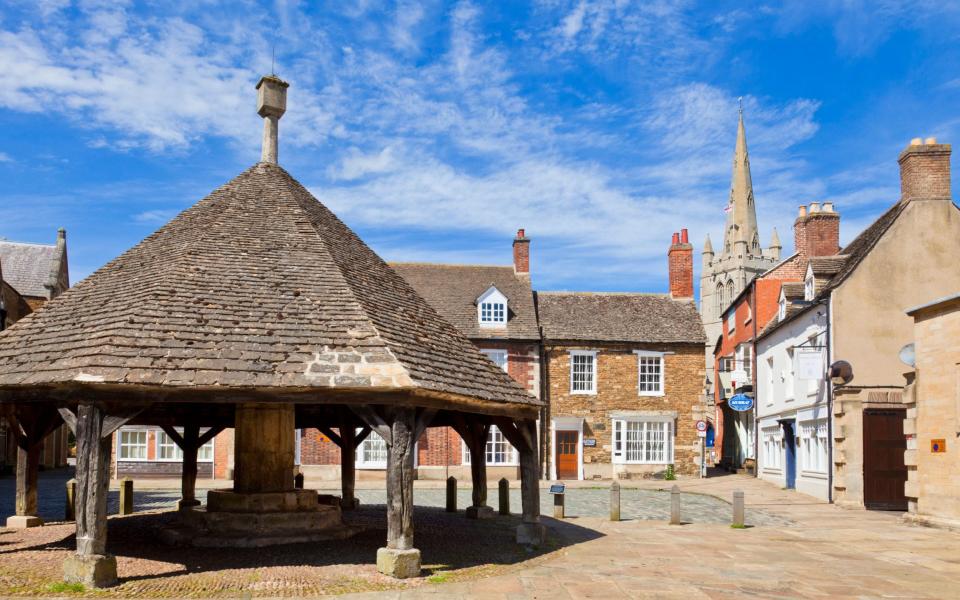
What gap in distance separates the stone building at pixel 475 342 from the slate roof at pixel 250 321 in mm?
17637

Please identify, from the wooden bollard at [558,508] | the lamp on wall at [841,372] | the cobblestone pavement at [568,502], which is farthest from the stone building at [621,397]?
the wooden bollard at [558,508]

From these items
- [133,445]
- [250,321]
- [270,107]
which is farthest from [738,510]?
[133,445]

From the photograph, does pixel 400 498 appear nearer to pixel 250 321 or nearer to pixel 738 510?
pixel 250 321

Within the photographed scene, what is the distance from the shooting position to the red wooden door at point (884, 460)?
22.3m

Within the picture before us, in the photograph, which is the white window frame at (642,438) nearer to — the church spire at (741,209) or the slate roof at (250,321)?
the slate roof at (250,321)

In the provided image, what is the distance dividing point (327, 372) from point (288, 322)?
4.57ft

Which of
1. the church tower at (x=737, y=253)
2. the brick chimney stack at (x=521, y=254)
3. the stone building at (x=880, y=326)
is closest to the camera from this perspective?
the stone building at (x=880, y=326)

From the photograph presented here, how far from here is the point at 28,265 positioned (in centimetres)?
4181

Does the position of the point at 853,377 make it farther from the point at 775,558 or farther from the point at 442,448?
the point at 442,448

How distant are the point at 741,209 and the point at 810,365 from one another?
3095 inches

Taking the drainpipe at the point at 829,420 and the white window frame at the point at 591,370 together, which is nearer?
the drainpipe at the point at 829,420

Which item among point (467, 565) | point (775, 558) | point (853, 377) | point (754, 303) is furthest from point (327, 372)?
point (754, 303)

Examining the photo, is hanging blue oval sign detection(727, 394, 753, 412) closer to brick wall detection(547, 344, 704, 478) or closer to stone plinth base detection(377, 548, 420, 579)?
brick wall detection(547, 344, 704, 478)

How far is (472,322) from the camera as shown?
115ft
